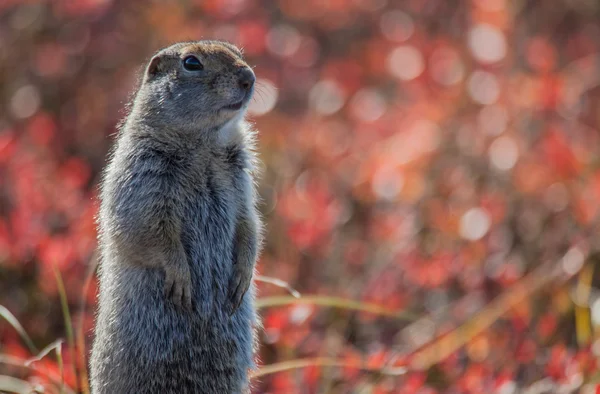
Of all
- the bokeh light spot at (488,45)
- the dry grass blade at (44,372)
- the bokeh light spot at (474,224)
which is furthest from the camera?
the bokeh light spot at (488,45)

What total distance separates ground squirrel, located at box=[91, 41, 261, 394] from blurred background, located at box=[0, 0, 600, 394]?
0.49 meters

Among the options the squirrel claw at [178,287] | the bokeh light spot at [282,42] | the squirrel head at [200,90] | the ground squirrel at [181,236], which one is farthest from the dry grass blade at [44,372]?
the bokeh light spot at [282,42]

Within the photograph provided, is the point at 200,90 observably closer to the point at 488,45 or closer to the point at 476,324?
the point at 476,324

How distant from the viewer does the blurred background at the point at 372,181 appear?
5176 mm

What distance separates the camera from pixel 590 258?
20.1 feet

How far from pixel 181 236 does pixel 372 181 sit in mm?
3712

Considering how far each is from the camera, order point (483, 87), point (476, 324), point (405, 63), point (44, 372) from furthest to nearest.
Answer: point (405, 63), point (483, 87), point (476, 324), point (44, 372)

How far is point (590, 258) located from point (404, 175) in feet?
5.46

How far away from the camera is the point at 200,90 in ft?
12.7

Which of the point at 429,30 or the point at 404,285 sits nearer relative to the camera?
the point at 404,285

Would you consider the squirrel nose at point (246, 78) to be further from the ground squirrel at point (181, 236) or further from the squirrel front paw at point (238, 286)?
the squirrel front paw at point (238, 286)

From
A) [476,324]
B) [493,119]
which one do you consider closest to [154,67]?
[476,324]

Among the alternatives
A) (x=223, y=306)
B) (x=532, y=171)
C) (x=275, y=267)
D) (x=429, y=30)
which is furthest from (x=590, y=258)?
(x=429, y=30)

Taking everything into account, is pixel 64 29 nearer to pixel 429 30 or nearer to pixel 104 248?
pixel 429 30
